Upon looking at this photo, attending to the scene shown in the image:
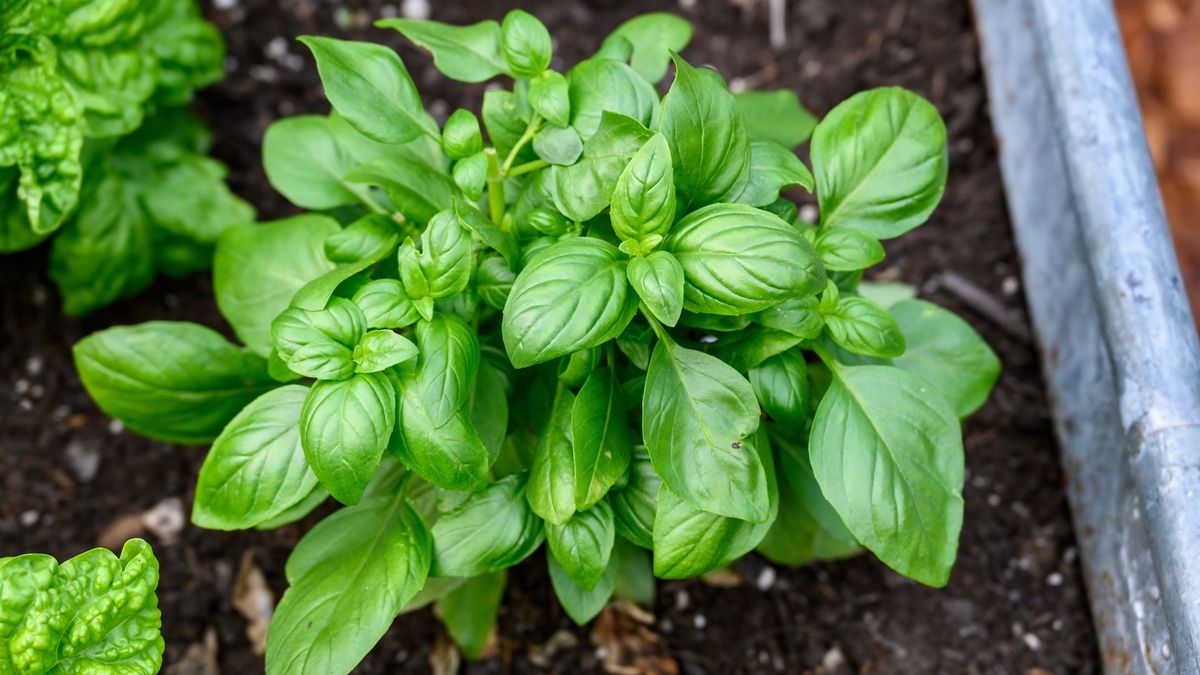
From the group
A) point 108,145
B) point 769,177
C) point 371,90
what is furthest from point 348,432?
point 108,145

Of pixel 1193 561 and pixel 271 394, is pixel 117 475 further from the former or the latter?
pixel 1193 561

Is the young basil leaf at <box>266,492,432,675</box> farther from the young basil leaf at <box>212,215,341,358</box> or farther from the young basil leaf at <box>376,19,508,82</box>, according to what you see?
the young basil leaf at <box>376,19,508,82</box>

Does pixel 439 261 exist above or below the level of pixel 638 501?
above

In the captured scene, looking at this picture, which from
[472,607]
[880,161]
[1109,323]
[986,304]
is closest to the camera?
[880,161]

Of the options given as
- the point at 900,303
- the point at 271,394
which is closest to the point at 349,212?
the point at 271,394

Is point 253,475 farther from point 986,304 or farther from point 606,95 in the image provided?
point 986,304

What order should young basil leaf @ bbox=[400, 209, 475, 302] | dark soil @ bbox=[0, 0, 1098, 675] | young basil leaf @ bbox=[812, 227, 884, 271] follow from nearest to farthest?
young basil leaf @ bbox=[400, 209, 475, 302] → young basil leaf @ bbox=[812, 227, 884, 271] → dark soil @ bbox=[0, 0, 1098, 675]

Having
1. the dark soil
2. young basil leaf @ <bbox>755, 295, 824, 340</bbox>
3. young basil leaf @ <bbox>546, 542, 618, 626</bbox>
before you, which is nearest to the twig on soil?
the dark soil

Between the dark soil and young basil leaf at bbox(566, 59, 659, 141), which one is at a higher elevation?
young basil leaf at bbox(566, 59, 659, 141)
